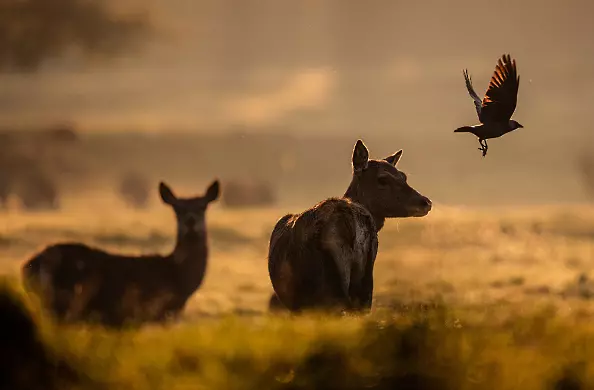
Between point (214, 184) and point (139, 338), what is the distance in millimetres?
13272

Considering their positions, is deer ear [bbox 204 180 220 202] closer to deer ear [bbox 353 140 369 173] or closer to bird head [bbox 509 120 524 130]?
deer ear [bbox 353 140 369 173]

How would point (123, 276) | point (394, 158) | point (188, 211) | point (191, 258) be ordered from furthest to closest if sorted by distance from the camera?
point (188, 211) < point (191, 258) < point (123, 276) < point (394, 158)

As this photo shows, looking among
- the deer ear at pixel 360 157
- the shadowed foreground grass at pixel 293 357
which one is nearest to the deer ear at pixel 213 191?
the deer ear at pixel 360 157

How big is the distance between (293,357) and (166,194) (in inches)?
550

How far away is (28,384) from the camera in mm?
5203

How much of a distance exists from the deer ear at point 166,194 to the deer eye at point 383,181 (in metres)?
7.04

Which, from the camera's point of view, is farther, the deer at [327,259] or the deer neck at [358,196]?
the deer neck at [358,196]

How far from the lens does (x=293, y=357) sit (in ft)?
18.9

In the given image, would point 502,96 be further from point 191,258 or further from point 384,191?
point 191,258

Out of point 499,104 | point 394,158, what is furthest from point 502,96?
point 394,158

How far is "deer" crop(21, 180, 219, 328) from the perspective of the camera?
17.3 m

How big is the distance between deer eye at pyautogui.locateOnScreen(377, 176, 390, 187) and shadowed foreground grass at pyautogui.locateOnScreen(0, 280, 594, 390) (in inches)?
256

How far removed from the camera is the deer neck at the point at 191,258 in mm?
18828

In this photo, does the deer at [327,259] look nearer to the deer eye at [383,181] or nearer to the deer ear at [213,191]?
the deer eye at [383,181]
